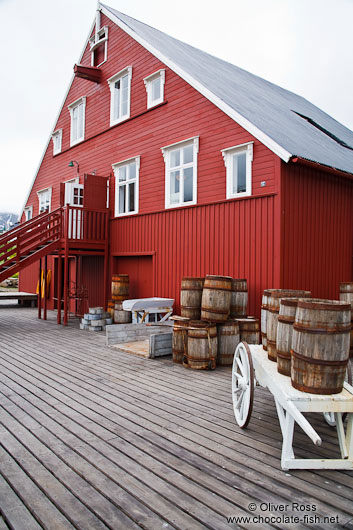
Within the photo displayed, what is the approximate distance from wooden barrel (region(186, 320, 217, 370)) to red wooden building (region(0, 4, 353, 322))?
85.5 inches

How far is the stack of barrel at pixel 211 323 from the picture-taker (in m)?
7.27

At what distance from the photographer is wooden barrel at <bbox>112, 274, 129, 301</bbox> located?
1236 cm

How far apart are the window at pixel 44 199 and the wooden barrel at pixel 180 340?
13058 mm

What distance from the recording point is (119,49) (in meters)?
14.1

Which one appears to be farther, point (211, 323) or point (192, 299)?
point (192, 299)

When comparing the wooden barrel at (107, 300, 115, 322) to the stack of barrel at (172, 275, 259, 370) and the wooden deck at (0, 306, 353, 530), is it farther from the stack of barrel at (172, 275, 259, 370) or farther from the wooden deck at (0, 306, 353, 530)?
the wooden deck at (0, 306, 353, 530)

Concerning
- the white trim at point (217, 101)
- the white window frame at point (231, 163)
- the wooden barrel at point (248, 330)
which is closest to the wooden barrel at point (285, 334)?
the wooden barrel at point (248, 330)

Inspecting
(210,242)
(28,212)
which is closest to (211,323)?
(210,242)

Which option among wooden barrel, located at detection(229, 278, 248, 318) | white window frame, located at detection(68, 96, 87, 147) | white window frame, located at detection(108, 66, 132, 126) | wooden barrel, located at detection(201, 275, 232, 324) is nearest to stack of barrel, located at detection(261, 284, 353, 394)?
wooden barrel, located at detection(201, 275, 232, 324)

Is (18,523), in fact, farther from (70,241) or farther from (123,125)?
(123,125)

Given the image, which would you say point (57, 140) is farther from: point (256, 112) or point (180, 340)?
point (180, 340)

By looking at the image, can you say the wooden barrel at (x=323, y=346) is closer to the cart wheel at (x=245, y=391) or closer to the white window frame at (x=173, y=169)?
the cart wheel at (x=245, y=391)

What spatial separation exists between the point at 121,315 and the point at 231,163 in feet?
17.9

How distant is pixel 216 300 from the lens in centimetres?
751
